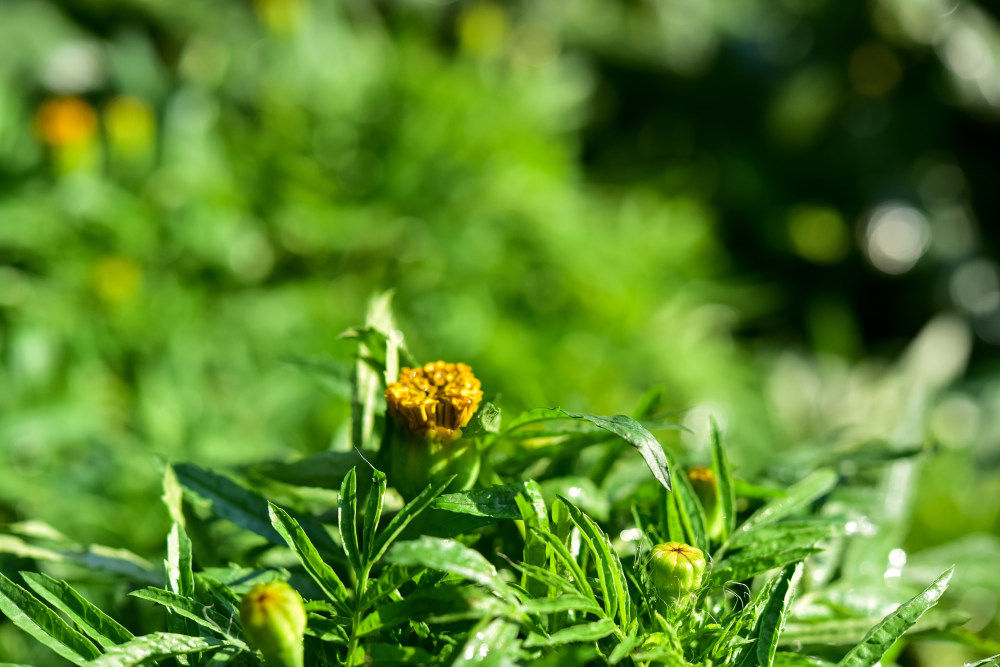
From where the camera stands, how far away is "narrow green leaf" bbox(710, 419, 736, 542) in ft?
1.68

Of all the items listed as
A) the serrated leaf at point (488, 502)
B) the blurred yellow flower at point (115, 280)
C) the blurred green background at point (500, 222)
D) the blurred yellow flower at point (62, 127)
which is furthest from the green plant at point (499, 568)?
the blurred yellow flower at point (62, 127)

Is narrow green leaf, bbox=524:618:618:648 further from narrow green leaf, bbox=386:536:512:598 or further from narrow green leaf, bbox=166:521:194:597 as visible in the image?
narrow green leaf, bbox=166:521:194:597

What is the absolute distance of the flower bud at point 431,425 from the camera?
0.46 meters

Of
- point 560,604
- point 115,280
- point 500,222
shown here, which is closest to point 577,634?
point 560,604

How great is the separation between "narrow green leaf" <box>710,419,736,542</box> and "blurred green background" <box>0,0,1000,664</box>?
10.5 inches

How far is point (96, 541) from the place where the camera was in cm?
95

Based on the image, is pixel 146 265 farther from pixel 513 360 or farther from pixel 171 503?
pixel 171 503

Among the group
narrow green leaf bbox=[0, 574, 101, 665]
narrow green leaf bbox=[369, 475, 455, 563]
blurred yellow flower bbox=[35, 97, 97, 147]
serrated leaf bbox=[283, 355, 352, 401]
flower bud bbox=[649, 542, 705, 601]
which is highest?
blurred yellow flower bbox=[35, 97, 97, 147]

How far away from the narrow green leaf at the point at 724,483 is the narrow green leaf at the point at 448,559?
17cm

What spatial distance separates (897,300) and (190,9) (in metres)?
2.16

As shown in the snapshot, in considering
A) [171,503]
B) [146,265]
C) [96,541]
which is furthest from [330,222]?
[171,503]

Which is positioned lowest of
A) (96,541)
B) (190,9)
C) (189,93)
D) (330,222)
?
(96,541)

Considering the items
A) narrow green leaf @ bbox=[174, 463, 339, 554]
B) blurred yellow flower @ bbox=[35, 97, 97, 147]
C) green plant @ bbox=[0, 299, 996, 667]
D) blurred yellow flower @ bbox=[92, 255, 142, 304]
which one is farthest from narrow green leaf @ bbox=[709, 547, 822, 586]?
blurred yellow flower @ bbox=[35, 97, 97, 147]

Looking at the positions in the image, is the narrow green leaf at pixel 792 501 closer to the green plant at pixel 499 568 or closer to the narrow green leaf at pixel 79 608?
the green plant at pixel 499 568
